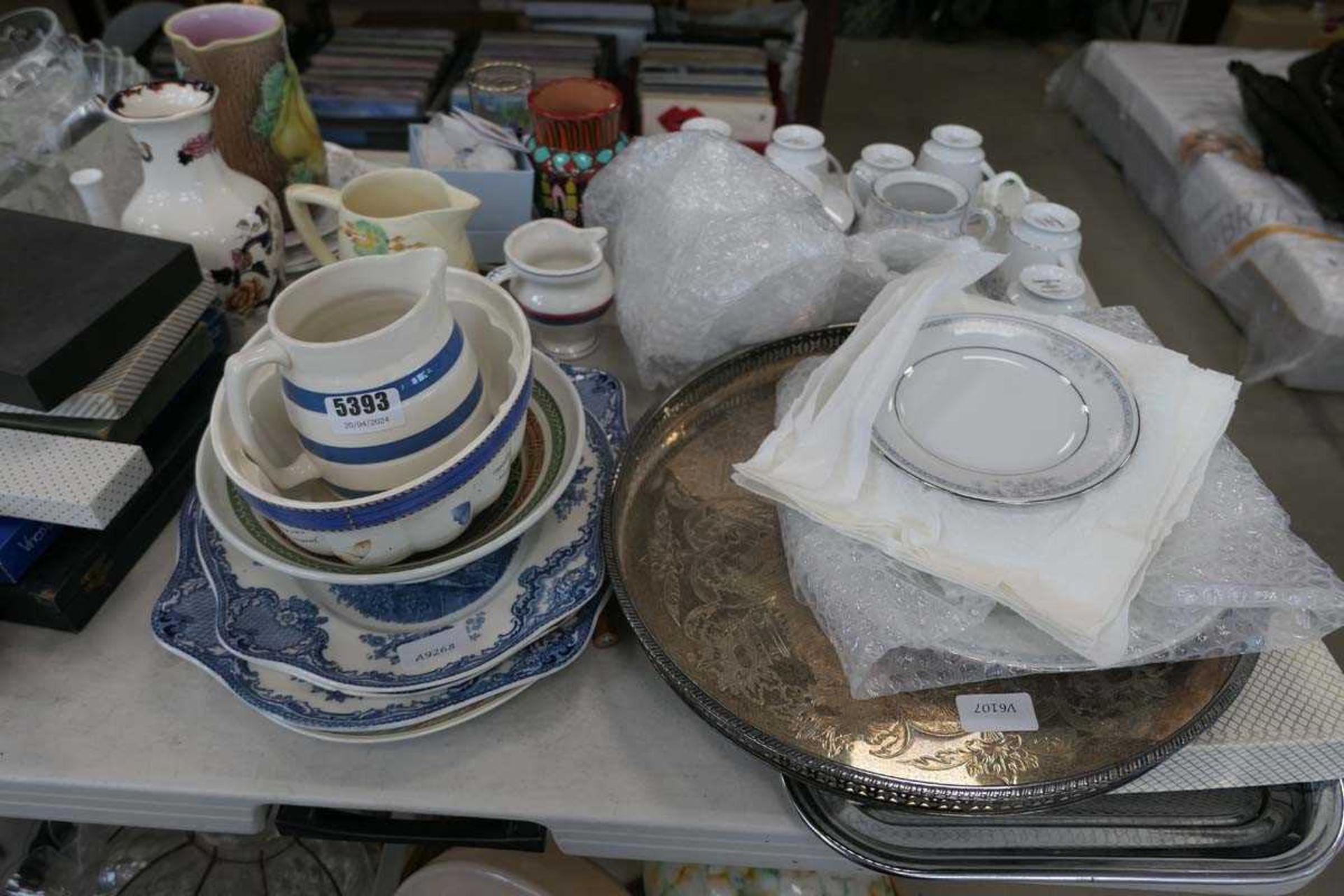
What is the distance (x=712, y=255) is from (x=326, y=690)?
1.28 ft

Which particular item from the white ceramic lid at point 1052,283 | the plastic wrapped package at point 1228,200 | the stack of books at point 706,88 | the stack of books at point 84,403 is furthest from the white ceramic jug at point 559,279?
the plastic wrapped package at point 1228,200

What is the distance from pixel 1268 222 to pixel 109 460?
1784 millimetres

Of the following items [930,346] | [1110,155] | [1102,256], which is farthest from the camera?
[1110,155]

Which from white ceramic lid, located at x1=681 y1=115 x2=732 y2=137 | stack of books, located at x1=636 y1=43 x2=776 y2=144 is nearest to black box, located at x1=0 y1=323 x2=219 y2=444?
white ceramic lid, located at x1=681 y1=115 x2=732 y2=137

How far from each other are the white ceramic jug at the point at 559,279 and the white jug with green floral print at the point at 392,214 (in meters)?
0.04

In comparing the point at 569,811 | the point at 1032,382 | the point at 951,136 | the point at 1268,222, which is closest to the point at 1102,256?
the point at 1268,222

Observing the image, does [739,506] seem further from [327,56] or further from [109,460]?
[327,56]

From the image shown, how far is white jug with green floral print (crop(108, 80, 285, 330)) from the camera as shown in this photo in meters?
0.65

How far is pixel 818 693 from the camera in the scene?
512mm

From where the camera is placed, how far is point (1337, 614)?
1.61ft

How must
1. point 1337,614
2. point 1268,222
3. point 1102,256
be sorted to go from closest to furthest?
1. point 1337,614
2. point 1268,222
3. point 1102,256

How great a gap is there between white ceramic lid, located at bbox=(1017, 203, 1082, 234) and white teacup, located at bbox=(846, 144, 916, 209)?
0.13 metres

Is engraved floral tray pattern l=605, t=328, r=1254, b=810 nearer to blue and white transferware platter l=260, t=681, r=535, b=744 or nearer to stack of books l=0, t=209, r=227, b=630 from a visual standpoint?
blue and white transferware platter l=260, t=681, r=535, b=744

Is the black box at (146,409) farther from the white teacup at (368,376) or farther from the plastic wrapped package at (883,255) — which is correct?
the plastic wrapped package at (883,255)
